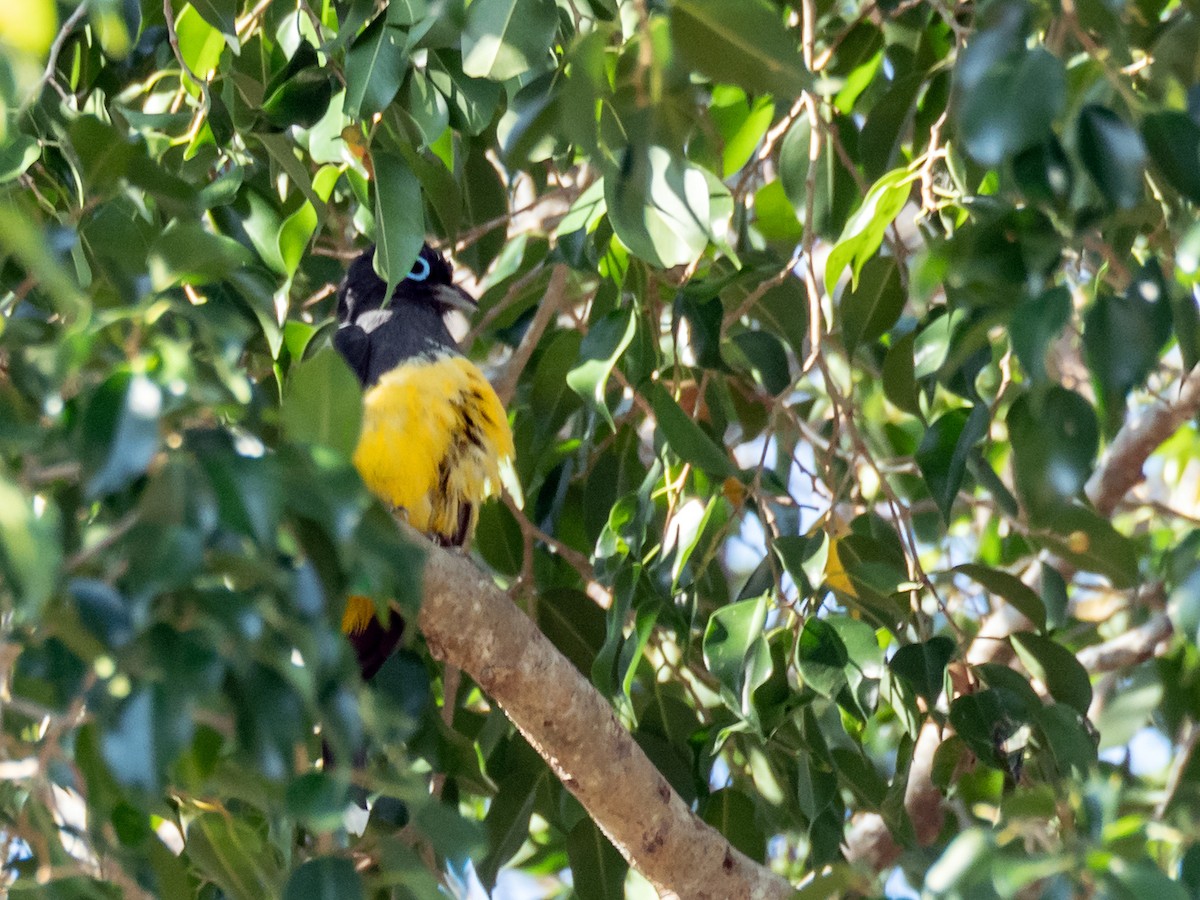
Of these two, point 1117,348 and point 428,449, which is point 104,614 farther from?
point 428,449

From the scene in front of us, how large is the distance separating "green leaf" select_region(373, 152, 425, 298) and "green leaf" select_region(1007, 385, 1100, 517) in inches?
40.2

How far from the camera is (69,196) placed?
2674 millimetres

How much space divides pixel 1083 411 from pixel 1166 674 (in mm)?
1288

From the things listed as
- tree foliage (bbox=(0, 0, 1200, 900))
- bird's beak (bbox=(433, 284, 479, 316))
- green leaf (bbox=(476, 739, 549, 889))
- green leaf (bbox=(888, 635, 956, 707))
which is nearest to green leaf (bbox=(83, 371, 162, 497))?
tree foliage (bbox=(0, 0, 1200, 900))

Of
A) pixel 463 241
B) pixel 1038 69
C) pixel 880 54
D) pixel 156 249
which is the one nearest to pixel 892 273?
pixel 880 54

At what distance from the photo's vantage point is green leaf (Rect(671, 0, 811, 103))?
5.23ft

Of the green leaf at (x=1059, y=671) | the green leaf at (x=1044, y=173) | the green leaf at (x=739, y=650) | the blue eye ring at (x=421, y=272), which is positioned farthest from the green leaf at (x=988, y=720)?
the blue eye ring at (x=421, y=272)

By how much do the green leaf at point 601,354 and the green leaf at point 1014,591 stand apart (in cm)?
75

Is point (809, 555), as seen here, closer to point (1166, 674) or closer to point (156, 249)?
point (1166, 674)

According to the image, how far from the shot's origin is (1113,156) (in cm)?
150

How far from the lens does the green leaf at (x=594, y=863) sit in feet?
10.1

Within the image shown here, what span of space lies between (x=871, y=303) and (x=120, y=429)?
5.42 feet

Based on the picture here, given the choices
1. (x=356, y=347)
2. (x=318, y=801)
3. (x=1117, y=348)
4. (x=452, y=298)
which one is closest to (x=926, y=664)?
(x=1117, y=348)

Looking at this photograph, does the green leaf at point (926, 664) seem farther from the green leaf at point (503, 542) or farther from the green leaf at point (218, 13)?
the green leaf at point (218, 13)
